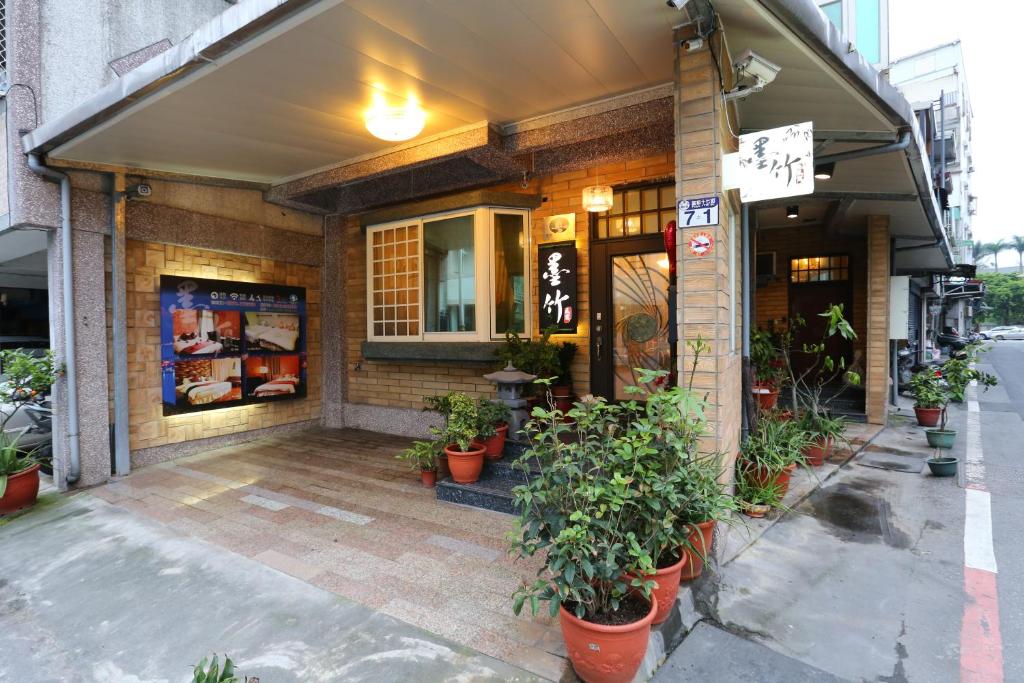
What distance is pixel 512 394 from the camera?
509 centimetres

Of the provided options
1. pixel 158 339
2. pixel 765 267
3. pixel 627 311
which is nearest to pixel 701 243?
pixel 627 311

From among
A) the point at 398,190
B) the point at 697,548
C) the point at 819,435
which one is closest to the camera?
the point at 697,548

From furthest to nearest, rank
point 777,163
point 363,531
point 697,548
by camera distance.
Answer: point 363,531 → point 777,163 → point 697,548

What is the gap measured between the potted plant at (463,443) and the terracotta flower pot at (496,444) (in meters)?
0.10

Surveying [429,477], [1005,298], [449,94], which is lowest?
[429,477]

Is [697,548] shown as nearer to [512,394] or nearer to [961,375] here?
[512,394]

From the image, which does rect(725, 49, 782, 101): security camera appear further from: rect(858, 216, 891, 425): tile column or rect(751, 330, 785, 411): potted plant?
rect(858, 216, 891, 425): tile column

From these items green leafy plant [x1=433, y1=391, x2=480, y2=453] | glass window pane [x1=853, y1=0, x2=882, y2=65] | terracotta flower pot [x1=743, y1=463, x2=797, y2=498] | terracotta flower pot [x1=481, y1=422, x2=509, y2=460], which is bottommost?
terracotta flower pot [x1=743, y1=463, x2=797, y2=498]

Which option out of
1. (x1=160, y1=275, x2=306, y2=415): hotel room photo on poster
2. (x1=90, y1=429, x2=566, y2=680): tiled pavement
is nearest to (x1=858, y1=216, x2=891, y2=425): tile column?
(x1=90, y1=429, x2=566, y2=680): tiled pavement

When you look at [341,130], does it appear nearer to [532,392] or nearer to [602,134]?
[602,134]

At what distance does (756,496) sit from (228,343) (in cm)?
632

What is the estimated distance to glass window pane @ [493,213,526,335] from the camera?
603 centimetres

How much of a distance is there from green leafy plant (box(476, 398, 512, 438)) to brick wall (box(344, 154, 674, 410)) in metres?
1.22

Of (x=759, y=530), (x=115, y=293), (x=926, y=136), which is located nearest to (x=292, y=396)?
(x=115, y=293)
